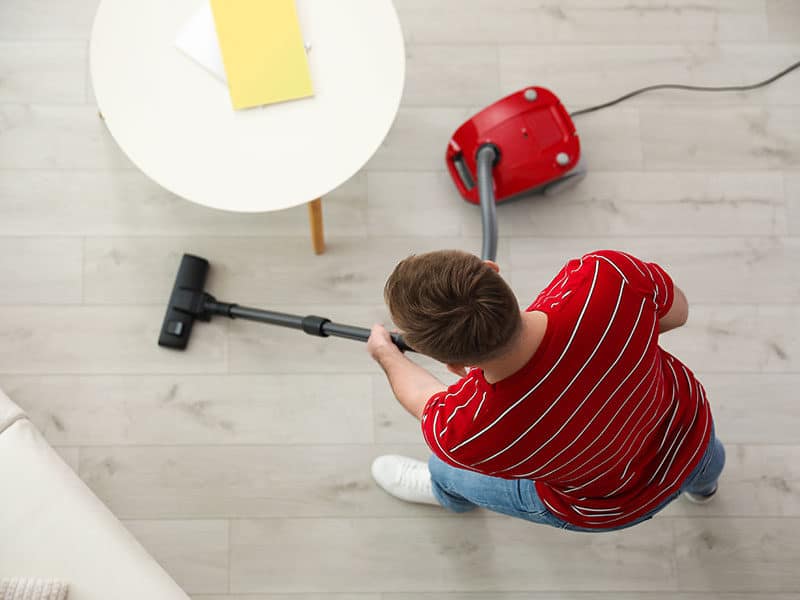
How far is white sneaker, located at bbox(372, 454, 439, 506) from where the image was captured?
167 cm

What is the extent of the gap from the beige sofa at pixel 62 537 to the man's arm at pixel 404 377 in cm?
52

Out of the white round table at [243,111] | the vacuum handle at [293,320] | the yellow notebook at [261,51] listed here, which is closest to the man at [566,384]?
the vacuum handle at [293,320]

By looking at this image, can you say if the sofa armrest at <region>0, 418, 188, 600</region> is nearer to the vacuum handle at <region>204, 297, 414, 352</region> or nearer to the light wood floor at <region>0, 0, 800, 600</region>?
the light wood floor at <region>0, 0, 800, 600</region>

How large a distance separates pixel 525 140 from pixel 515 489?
0.81 metres

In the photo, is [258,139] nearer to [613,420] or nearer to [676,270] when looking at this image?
[613,420]

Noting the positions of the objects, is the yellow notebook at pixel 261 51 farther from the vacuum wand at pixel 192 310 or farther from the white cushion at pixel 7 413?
the white cushion at pixel 7 413

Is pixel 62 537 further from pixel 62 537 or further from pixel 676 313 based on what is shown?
pixel 676 313

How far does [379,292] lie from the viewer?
183 centimetres

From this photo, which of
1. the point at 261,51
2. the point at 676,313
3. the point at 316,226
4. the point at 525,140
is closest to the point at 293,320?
the point at 316,226

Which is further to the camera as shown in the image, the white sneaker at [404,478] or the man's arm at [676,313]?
the white sneaker at [404,478]

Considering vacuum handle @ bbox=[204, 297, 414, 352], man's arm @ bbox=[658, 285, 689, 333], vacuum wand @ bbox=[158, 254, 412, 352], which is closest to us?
man's arm @ bbox=[658, 285, 689, 333]

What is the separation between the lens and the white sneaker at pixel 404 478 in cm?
167

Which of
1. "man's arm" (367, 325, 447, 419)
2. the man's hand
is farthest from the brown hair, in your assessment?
the man's hand

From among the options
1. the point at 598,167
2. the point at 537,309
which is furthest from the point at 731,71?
the point at 537,309
